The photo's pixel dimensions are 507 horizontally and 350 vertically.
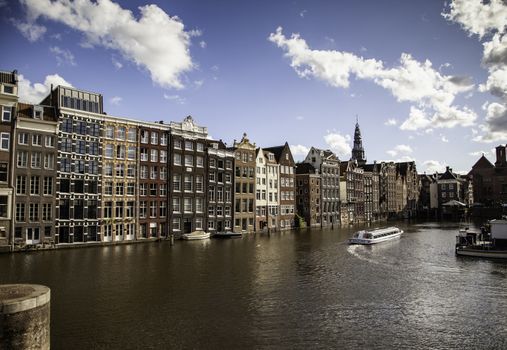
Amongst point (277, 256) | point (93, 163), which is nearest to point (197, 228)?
point (93, 163)

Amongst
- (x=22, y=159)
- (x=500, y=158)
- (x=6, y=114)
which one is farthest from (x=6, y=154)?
(x=500, y=158)

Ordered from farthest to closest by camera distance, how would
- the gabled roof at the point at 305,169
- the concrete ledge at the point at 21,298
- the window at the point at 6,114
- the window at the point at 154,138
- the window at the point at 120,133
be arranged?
the gabled roof at the point at 305,169, the window at the point at 154,138, the window at the point at 120,133, the window at the point at 6,114, the concrete ledge at the point at 21,298

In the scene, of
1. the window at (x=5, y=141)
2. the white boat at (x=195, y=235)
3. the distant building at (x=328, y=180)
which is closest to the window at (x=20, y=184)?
the window at (x=5, y=141)

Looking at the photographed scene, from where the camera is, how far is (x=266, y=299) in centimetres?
3384

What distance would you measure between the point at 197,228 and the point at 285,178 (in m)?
34.9

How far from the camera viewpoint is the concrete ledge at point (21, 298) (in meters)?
17.6

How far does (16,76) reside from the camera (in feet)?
201

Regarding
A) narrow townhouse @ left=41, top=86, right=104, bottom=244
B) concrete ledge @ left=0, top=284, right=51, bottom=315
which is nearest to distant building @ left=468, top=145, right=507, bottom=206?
narrow townhouse @ left=41, top=86, right=104, bottom=244

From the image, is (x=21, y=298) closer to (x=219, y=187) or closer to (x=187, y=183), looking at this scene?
(x=187, y=183)

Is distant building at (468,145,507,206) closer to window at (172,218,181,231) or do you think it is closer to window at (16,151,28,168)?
window at (172,218,181,231)

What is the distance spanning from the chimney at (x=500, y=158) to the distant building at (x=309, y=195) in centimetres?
11189

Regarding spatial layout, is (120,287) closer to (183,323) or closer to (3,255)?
(183,323)

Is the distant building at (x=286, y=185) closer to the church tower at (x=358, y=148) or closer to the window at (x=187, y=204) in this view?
the window at (x=187, y=204)

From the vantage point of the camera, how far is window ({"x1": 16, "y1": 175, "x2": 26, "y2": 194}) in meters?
59.9
